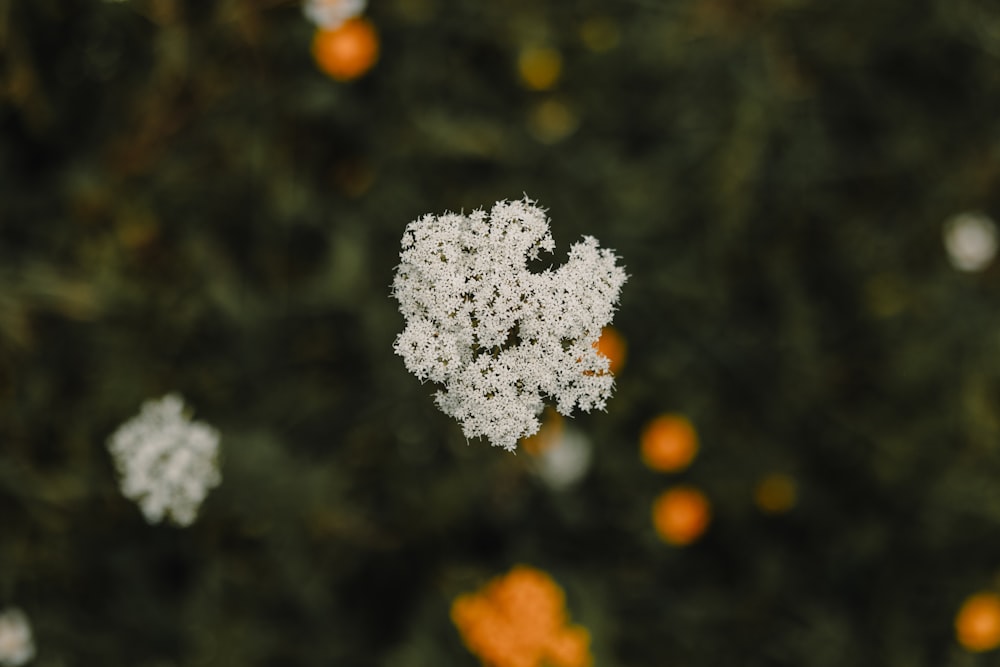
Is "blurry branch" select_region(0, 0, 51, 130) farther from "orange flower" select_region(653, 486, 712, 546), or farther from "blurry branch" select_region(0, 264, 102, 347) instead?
"orange flower" select_region(653, 486, 712, 546)

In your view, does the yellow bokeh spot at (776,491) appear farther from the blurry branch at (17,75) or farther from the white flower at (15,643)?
the blurry branch at (17,75)

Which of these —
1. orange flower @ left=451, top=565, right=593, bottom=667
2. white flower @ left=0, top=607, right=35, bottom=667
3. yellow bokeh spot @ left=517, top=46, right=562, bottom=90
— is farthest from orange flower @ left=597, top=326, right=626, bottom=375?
white flower @ left=0, top=607, right=35, bottom=667

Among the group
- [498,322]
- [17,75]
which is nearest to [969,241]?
[498,322]

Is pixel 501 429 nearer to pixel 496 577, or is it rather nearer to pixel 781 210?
pixel 496 577

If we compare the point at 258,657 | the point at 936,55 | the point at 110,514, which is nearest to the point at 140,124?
the point at 110,514

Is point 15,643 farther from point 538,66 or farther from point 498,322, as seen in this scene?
point 538,66

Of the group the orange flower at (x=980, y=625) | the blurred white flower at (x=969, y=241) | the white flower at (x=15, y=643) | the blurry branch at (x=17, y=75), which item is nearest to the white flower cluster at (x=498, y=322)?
the white flower at (x=15, y=643)
